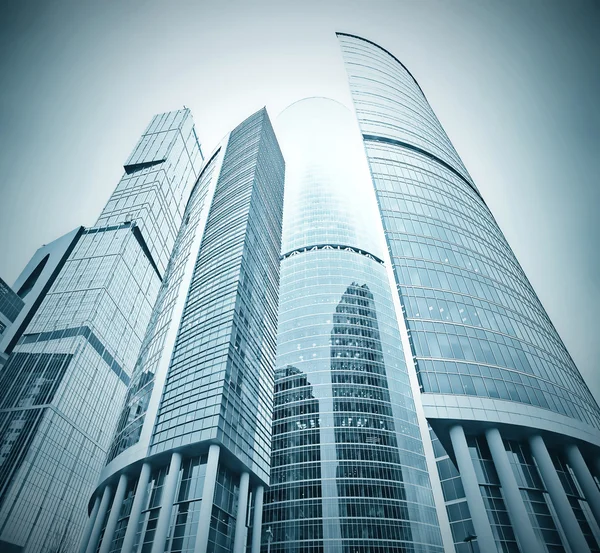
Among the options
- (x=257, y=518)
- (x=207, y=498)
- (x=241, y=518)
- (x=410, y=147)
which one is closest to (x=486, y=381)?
(x=207, y=498)

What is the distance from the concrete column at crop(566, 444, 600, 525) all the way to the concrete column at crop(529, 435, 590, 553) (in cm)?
335

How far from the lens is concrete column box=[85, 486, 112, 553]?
5575 centimetres

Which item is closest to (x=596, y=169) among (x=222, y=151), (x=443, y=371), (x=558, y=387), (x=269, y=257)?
(x=443, y=371)

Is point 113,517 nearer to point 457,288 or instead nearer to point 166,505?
point 166,505

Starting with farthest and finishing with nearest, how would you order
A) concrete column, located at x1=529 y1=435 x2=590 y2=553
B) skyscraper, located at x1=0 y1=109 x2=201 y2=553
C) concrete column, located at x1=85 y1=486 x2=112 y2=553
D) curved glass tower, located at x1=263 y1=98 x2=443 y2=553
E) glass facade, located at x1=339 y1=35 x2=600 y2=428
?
1. skyscraper, located at x1=0 y1=109 x2=201 y2=553
2. curved glass tower, located at x1=263 y1=98 x2=443 y2=553
3. concrete column, located at x1=85 y1=486 x2=112 y2=553
4. glass facade, located at x1=339 y1=35 x2=600 y2=428
5. concrete column, located at x1=529 y1=435 x2=590 y2=553

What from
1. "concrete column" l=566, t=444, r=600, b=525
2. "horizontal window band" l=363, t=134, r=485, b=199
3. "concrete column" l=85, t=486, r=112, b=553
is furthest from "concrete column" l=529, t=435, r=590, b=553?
"concrete column" l=85, t=486, r=112, b=553

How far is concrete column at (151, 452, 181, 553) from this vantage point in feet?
140

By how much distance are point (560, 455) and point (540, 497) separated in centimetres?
835

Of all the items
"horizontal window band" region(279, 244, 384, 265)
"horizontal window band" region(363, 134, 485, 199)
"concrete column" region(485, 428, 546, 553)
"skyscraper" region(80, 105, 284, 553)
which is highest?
"horizontal window band" region(279, 244, 384, 265)

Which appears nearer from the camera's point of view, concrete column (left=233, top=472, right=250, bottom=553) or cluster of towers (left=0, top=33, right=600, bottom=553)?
cluster of towers (left=0, top=33, right=600, bottom=553)

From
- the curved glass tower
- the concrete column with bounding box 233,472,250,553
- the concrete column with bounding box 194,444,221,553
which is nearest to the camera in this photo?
the concrete column with bounding box 194,444,221,553

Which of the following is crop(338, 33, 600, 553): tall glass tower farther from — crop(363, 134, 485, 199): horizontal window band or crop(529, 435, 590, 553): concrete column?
crop(363, 134, 485, 199): horizontal window band

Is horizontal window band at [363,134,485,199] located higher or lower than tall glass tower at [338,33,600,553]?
higher

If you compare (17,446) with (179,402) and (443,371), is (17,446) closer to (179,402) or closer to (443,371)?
(179,402)
